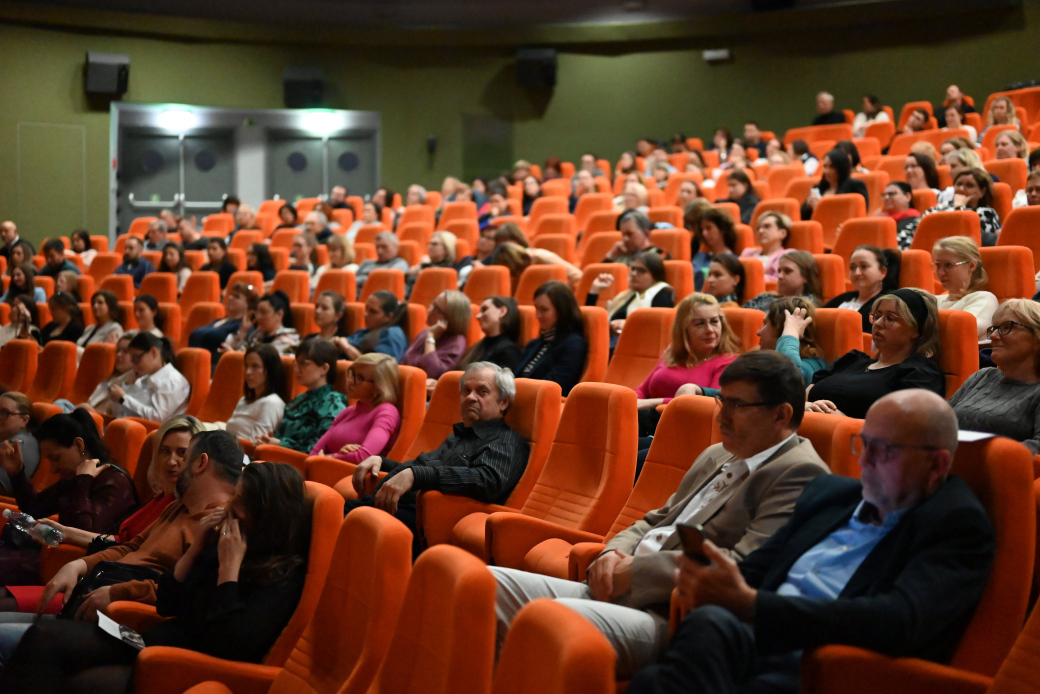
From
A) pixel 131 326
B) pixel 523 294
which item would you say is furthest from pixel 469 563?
pixel 131 326

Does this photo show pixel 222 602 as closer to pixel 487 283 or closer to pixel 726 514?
pixel 726 514

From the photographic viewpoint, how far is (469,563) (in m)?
1.28

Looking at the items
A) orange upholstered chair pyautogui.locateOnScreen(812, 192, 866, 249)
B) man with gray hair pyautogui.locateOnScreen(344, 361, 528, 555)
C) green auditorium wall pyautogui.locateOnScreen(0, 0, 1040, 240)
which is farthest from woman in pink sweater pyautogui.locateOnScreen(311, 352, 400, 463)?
green auditorium wall pyautogui.locateOnScreen(0, 0, 1040, 240)

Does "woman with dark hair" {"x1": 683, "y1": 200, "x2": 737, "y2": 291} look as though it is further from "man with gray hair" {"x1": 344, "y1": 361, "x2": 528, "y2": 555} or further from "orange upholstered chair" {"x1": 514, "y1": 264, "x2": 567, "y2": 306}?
"man with gray hair" {"x1": 344, "y1": 361, "x2": 528, "y2": 555}

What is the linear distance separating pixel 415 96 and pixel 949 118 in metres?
6.17

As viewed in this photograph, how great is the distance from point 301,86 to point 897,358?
30.9 feet

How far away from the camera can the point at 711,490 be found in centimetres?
174

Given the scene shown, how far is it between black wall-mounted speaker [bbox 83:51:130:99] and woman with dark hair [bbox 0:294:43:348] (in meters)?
4.73

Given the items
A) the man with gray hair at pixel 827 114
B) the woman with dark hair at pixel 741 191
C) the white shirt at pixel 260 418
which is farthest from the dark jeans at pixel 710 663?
the man with gray hair at pixel 827 114

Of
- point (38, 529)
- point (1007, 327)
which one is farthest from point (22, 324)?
point (1007, 327)

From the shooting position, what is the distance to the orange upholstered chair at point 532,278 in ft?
14.5

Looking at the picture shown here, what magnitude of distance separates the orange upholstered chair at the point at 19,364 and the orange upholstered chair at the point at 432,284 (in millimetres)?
1991

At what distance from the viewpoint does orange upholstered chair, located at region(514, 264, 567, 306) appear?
4422 mm

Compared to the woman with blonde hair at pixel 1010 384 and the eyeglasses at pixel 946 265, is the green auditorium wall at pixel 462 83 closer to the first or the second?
the eyeglasses at pixel 946 265
